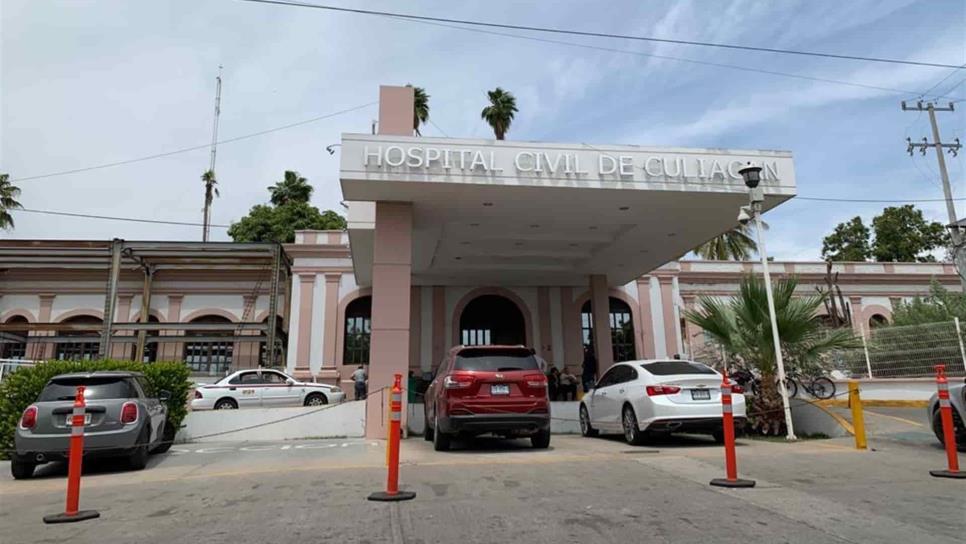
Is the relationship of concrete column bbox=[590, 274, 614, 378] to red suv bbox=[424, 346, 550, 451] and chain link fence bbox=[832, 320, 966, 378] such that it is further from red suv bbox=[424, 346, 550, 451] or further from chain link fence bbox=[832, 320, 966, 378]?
red suv bbox=[424, 346, 550, 451]

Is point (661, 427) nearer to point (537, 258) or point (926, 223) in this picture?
point (537, 258)

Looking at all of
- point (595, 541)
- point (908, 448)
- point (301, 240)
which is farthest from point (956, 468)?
point (301, 240)

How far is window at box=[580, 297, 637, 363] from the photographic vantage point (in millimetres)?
26748

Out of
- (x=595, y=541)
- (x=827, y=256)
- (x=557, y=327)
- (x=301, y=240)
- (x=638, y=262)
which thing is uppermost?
(x=827, y=256)

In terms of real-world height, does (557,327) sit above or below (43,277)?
below

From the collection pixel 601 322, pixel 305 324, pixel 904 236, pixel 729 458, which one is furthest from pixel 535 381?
pixel 904 236

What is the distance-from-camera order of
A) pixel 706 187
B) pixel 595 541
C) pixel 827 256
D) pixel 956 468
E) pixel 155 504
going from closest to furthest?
1. pixel 595 541
2. pixel 155 504
3. pixel 956 468
4. pixel 706 187
5. pixel 827 256

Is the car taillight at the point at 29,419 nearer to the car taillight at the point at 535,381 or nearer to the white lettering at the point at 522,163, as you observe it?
the car taillight at the point at 535,381

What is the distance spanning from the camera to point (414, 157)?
12734mm

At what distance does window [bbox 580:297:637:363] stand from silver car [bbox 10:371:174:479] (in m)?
19.1

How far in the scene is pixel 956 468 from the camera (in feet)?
23.0

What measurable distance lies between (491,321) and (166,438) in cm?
1595

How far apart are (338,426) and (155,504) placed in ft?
28.2

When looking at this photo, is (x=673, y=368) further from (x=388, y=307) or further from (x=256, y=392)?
(x=256, y=392)
